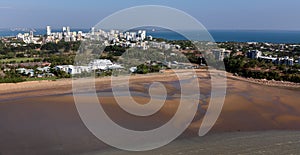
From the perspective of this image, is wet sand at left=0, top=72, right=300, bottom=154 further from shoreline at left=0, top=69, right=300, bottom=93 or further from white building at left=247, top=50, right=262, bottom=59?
white building at left=247, top=50, right=262, bottom=59

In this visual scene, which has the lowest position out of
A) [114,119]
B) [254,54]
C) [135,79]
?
[114,119]

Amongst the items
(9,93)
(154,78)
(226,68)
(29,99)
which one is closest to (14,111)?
(29,99)

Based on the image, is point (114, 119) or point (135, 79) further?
point (135, 79)

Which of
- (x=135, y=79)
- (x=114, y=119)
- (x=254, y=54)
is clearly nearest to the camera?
(x=114, y=119)

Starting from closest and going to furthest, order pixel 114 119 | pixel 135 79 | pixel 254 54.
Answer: pixel 114 119, pixel 135 79, pixel 254 54

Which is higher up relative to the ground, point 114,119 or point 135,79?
point 135,79

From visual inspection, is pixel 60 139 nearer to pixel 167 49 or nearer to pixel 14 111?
pixel 14 111

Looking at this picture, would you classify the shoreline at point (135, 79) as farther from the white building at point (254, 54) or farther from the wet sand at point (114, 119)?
the white building at point (254, 54)

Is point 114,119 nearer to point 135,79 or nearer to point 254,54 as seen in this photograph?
point 135,79

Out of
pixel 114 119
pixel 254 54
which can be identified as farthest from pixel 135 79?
pixel 254 54
